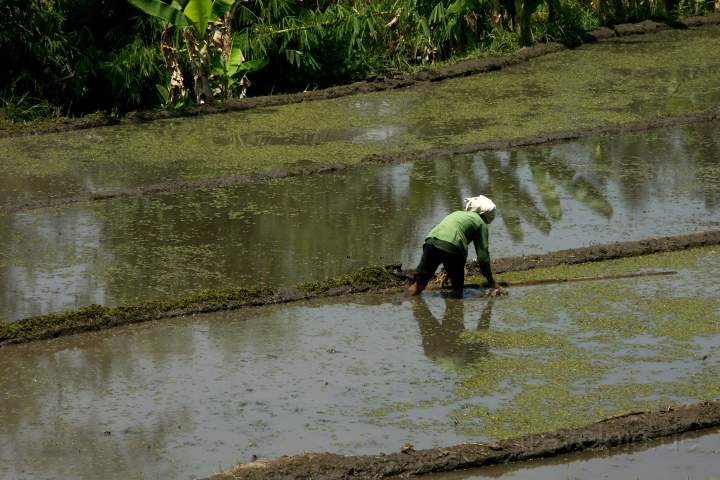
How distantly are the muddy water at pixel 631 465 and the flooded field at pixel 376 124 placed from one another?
5.00 m

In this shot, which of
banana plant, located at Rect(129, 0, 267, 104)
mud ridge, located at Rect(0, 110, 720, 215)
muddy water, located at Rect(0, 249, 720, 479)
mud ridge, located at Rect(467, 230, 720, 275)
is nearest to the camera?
muddy water, located at Rect(0, 249, 720, 479)

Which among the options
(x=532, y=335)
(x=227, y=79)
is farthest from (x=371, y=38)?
(x=532, y=335)

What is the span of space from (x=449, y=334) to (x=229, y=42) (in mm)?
6173

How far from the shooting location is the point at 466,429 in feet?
17.9

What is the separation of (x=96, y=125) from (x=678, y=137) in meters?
4.84

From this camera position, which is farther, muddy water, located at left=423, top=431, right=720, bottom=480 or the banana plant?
the banana plant

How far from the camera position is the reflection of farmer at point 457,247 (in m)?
Result: 7.08

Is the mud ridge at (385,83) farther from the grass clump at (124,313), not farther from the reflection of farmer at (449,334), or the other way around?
the reflection of farmer at (449,334)

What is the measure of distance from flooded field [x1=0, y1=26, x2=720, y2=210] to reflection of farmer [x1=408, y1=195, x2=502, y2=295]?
2.85 m

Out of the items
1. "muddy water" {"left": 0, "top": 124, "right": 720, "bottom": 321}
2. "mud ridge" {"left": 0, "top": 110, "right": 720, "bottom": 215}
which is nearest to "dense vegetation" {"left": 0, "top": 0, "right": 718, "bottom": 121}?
"mud ridge" {"left": 0, "top": 110, "right": 720, "bottom": 215}

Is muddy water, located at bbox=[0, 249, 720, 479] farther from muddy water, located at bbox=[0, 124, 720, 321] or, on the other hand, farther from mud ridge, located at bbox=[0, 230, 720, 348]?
muddy water, located at bbox=[0, 124, 720, 321]

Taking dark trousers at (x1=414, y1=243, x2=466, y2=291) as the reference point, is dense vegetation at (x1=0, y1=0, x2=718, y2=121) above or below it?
above

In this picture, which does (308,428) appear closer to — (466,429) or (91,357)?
(466,429)

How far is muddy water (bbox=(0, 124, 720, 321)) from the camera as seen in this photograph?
7633 mm
